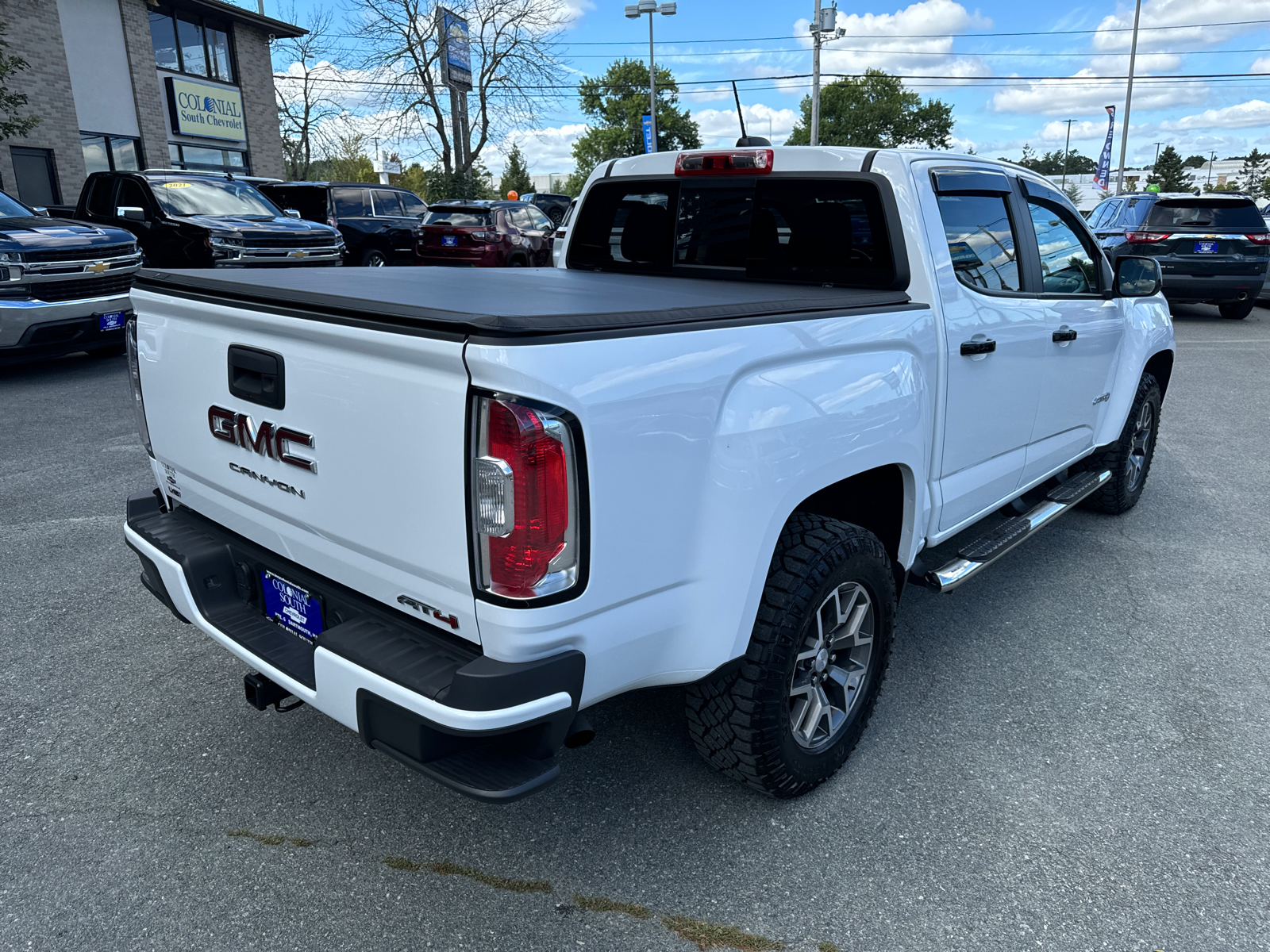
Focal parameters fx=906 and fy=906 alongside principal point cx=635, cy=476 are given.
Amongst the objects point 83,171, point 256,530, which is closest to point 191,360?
point 256,530

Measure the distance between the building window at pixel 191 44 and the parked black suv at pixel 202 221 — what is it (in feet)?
46.3

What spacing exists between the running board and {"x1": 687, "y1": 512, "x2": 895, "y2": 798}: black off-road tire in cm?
64

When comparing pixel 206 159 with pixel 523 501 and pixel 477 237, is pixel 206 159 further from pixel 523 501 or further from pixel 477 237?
pixel 523 501

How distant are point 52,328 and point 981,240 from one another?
816 cm

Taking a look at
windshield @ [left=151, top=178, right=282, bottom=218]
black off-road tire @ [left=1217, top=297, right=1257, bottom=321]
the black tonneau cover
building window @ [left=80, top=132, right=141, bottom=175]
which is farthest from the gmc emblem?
building window @ [left=80, top=132, right=141, bottom=175]

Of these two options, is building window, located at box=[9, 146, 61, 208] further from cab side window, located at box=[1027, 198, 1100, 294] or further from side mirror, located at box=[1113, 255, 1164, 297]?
side mirror, located at box=[1113, 255, 1164, 297]

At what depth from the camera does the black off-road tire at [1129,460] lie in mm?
4941

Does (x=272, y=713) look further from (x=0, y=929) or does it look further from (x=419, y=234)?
(x=419, y=234)

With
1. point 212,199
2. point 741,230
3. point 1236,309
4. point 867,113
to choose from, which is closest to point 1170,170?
point 867,113

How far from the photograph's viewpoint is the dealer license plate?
2.41m

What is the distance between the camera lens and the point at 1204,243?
12.7m

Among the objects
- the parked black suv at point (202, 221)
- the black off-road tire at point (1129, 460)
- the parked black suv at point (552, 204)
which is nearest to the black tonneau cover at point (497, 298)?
the black off-road tire at point (1129, 460)

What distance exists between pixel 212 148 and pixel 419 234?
488 inches

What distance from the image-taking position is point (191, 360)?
257 cm
